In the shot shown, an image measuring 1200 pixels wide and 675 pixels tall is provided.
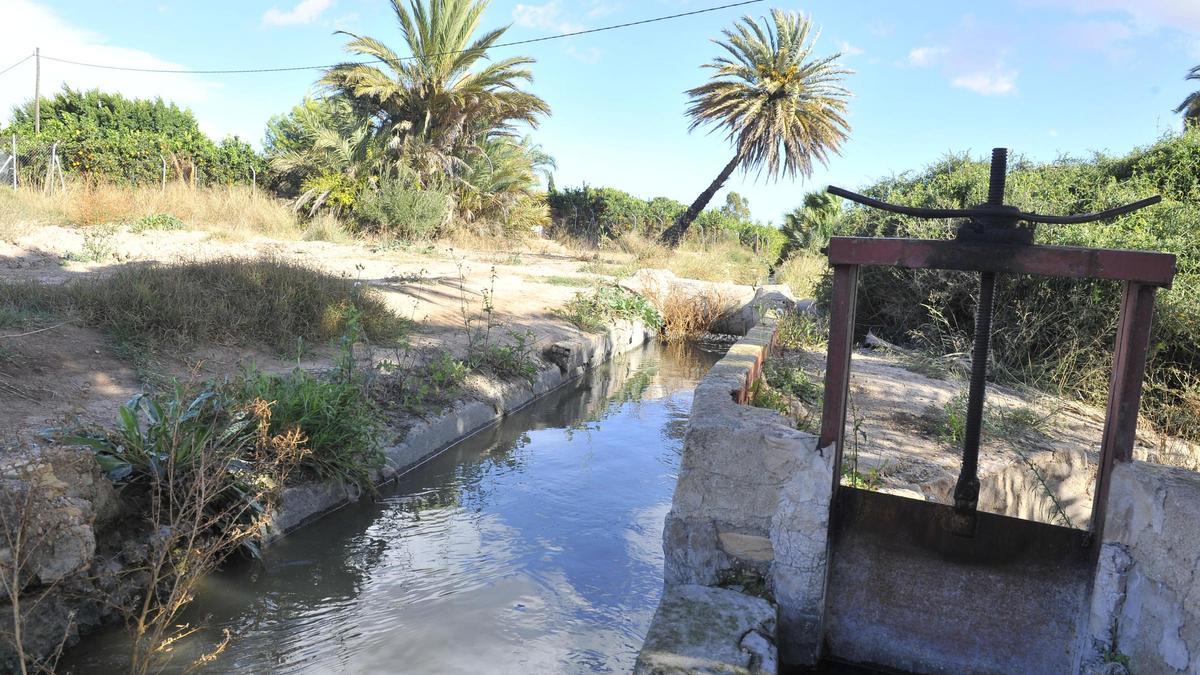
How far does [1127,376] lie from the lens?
259 centimetres

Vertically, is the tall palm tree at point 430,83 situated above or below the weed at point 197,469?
above

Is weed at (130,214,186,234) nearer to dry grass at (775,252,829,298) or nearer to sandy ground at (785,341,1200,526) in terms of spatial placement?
dry grass at (775,252,829,298)

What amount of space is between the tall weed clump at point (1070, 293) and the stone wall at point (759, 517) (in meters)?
4.18

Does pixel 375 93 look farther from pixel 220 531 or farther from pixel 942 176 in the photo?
pixel 220 531

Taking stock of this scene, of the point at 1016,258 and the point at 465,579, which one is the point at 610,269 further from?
the point at 1016,258

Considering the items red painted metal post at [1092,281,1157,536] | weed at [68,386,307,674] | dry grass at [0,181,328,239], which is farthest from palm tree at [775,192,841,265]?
red painted metal post at [1092,281,1157,536]

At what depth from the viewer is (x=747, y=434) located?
117 inches

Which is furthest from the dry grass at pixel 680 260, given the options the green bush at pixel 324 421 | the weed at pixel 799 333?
the green bush at pixel 324 421

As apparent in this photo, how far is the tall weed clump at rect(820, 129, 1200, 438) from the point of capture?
6.20 metres

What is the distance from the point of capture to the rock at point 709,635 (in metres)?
2.39

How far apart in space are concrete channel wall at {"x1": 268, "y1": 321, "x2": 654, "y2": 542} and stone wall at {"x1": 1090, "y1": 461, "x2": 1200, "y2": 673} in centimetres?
386

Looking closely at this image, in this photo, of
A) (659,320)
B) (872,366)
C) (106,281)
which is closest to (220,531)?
(106,281)

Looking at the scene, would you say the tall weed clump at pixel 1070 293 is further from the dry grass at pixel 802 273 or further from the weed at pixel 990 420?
the dry grass at pixel 802 273

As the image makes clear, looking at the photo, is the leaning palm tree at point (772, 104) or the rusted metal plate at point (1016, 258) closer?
the rusted metal plate at point (1016, 258)
